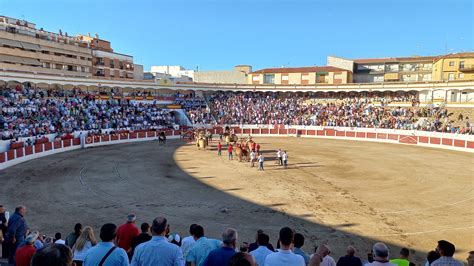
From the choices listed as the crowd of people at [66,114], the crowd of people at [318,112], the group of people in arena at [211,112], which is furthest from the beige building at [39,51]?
the crowd of people at [318,112]

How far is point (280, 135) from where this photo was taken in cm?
4503

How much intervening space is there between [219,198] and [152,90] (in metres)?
→ 39.3

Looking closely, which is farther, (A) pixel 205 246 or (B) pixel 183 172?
(B) pixel 183 172

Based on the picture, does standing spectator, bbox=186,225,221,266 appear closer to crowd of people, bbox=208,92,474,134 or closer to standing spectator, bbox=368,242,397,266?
standing spectator, bbox=368,242,397,266

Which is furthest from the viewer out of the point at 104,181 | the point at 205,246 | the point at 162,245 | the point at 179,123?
the point at 179,123

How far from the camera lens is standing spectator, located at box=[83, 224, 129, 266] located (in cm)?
394

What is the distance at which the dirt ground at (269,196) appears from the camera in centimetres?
1106

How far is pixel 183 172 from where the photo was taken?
1994 cm

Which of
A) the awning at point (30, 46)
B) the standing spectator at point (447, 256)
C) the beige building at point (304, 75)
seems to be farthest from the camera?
the beige building at point (304, 75)

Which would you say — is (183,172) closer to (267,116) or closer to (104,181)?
(104,181)

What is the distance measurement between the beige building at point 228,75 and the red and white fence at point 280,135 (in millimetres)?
33768

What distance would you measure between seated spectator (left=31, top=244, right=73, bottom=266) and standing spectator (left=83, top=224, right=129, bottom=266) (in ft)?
5.57

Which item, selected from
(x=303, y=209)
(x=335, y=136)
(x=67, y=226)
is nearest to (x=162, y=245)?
(x=67, y=226)

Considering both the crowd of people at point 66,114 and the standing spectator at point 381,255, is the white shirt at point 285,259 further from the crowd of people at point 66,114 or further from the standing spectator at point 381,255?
the crowd of people at point 66,114
